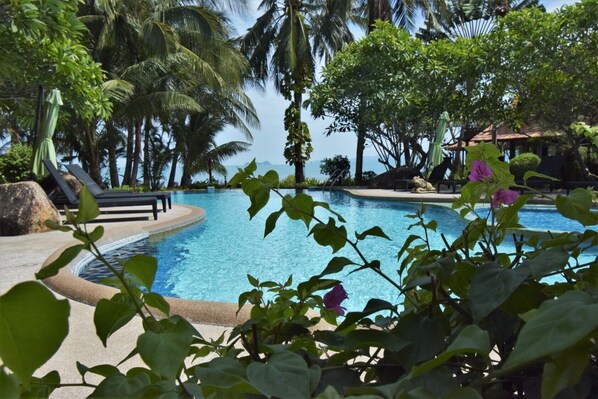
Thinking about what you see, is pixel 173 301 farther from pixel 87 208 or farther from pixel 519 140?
pixel 519 140

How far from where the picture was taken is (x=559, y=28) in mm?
13836

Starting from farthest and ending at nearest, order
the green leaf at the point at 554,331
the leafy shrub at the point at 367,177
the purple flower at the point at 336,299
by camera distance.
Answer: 1. the leafy shrub at the point at 367,177
2. the purple flower at the point at 336,299
3. the green leaf at the point at 554,331

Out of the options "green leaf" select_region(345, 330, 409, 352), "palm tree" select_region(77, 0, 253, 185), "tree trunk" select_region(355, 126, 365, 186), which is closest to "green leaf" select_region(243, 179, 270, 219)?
"green leaf" select_region(345, 330, 409, 352)

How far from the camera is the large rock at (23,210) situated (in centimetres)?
709

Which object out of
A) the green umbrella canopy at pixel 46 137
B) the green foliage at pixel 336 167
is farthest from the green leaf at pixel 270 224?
the green foliage at pixel 336 167

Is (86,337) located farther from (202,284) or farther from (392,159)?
(392,159)

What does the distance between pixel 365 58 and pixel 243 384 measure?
18.7 meters

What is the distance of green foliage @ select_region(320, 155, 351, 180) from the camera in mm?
23938

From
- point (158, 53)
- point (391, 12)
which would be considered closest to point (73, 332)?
point (158, 53)

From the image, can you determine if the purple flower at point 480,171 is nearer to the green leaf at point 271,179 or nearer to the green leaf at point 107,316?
the green leaf at point 271,179

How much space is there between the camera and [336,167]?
24344mm

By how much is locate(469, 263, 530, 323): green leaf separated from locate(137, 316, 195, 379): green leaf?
0.89 feet

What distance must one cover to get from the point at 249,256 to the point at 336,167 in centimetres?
1805

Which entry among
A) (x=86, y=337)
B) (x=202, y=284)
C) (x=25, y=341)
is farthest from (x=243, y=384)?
(x=202, y=284)
